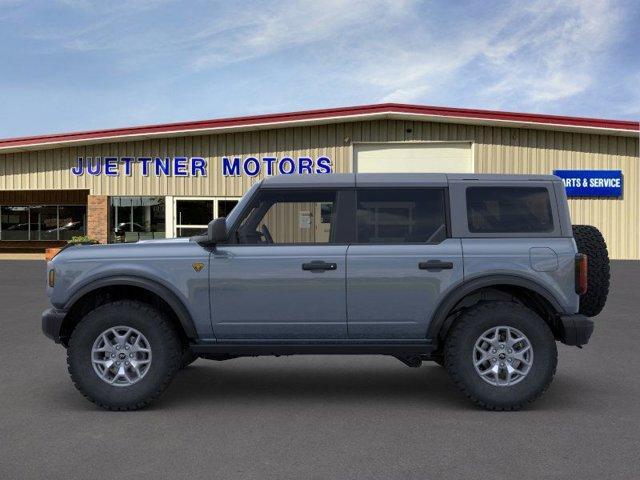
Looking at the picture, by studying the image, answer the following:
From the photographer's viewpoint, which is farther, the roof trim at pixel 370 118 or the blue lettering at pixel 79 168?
the blue lettering at pixel 79 168

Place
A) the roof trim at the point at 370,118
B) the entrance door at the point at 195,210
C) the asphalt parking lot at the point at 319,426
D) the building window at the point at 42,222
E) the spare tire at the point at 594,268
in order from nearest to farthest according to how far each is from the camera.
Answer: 1. the asphalt parking lot at the point at 319,426
2. the spare tire at the point at 594,268
3. the roof trim at the point at 370,118
4. the entrance door at the point at 195,210
5. the building window at the point at 42,222

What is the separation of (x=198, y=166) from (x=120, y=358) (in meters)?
24.3

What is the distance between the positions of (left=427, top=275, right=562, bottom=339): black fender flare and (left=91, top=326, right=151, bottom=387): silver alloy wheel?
229cm

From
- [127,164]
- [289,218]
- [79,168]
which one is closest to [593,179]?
[127,164]

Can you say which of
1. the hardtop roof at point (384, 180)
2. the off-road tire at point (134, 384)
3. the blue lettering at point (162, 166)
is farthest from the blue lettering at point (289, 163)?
the off-road tire at point (134, 384)

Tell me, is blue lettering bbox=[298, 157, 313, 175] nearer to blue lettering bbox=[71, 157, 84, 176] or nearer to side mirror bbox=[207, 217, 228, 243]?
blue lettering bbox=[71, 157, 84, 176]

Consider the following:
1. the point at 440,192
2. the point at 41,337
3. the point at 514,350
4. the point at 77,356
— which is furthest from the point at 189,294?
the point at 41,337

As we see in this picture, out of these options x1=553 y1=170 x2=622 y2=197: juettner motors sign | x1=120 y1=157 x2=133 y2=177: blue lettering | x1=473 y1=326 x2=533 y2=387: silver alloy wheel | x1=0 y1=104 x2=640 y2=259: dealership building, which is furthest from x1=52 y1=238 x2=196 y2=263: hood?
x1=553 y1=170 x2=622 y2=197: juettner motors sign

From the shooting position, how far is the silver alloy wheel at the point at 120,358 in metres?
5.84

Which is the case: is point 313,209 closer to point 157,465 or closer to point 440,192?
point 440,192

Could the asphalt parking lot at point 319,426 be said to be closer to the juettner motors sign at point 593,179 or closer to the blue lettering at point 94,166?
the juettner motors sign at point 593,179

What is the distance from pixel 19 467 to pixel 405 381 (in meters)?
3.68

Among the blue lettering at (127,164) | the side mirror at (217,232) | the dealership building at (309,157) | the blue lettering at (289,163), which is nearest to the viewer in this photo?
the side mirror at (217,232)

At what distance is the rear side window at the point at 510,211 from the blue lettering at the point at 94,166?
2642 centimetres
